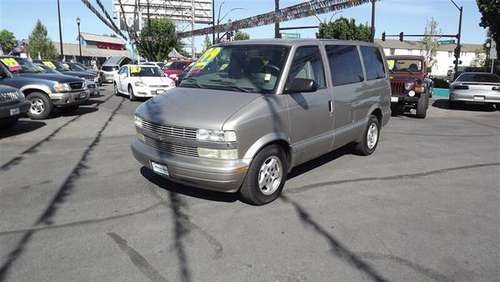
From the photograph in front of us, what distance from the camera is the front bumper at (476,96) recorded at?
49.3 feet

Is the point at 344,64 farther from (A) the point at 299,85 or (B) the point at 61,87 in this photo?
(B) the point at 61,87

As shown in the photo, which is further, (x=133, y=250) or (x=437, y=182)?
(x=437, y=182)

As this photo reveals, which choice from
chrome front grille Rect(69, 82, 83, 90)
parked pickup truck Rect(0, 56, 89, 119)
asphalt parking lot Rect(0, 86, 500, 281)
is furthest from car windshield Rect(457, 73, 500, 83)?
parked pickup truck Rect(0, 56, 89, 119)

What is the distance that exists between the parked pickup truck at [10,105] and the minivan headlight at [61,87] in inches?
85.6

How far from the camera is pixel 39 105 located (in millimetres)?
11648

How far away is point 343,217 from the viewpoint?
15.3 ft

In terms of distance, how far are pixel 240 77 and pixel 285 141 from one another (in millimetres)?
1021

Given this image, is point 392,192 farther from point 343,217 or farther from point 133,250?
point 133,250

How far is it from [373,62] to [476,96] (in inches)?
381

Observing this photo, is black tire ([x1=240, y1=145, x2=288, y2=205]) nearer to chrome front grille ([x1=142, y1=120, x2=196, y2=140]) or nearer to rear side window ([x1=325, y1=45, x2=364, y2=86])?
chrome front grille ([x1=142, y1=120, x2=196, y2=140])

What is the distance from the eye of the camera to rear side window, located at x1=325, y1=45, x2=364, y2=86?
612cm

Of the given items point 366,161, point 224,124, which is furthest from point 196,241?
point 366,161

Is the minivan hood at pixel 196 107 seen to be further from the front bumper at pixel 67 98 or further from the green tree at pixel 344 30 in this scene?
the green tree at pixel 344 30

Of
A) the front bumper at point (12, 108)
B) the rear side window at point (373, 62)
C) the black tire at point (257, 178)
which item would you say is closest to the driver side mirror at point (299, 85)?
the black tire at point (257, 178)
